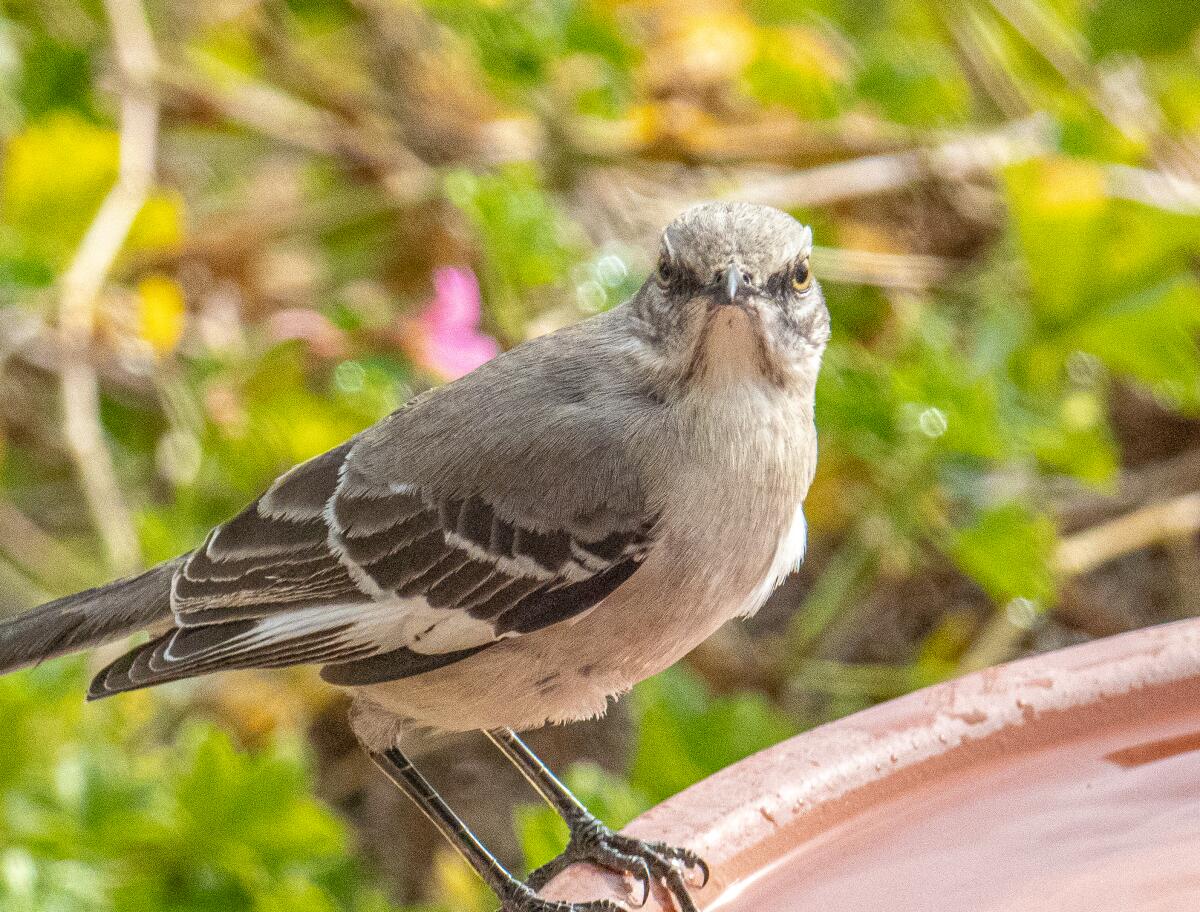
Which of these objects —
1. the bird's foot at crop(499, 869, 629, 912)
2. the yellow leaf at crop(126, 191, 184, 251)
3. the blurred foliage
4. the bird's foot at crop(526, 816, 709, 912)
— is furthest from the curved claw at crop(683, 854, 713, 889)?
the yellow leaf at crop(126, 191, 184, 251)

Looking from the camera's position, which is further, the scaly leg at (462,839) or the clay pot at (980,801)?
the scaly leg at (462,839)

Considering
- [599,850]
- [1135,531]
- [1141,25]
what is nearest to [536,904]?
[599,850]

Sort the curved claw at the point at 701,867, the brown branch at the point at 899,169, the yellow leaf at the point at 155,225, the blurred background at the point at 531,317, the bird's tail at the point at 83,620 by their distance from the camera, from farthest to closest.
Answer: the brown branch at the point at 899,169, the yellow leaf at the point at 155,225, the blurred background at the point at 531,317, the bird's tail at the point at 83,620, the curved claw at the point at 701,867

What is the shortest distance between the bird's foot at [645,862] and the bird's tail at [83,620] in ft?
2.76

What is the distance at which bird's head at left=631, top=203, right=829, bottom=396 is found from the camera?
2213 mm

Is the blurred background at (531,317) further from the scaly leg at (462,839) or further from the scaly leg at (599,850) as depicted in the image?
the scaly leg at (462,839)

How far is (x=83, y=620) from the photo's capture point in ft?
8.61

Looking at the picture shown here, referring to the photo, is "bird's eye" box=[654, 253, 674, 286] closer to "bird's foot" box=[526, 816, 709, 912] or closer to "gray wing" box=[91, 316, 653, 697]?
"gray wing" box=[91, 316, 653, 697]

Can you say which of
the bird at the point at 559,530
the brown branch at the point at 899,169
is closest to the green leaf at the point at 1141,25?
the brown branch at the point at 899,169

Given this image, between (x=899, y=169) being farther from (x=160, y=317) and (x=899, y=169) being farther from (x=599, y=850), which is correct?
(x=599, y=850)

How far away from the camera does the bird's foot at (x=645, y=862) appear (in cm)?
192

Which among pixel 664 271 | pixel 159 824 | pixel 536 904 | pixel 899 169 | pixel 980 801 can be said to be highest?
pixel 899 169

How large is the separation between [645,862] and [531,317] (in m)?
1.91

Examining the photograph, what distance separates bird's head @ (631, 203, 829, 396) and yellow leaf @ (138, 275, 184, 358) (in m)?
1.82
